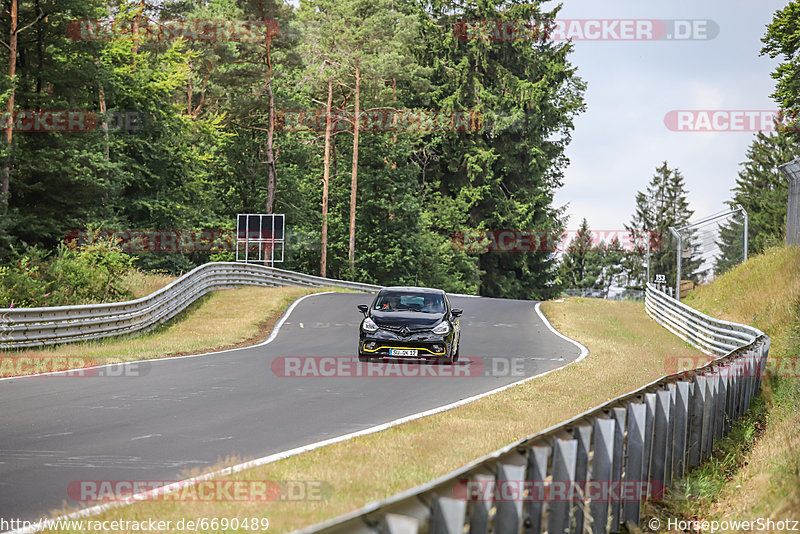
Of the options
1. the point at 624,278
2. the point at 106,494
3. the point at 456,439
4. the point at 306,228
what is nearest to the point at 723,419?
the point at 456,439

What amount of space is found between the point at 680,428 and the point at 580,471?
10.2 feet

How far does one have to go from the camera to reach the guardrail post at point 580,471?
5.28m

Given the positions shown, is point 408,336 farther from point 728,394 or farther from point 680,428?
point 680,428

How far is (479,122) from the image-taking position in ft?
235

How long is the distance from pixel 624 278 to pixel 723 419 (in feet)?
496

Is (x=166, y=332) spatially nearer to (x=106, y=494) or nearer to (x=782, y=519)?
(x=106, y=494)

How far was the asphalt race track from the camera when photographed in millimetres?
7988

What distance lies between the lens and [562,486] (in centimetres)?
500
